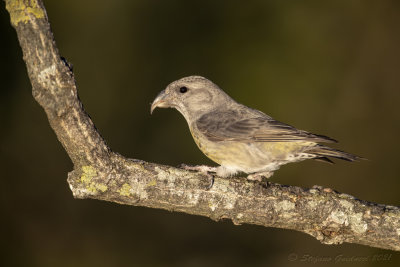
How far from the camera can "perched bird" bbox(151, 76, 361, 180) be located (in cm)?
519

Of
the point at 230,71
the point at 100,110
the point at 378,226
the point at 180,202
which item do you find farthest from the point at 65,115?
the point at 230,71

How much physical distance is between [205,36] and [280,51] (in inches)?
48.3

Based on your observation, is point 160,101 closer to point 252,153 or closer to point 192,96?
point 192,96

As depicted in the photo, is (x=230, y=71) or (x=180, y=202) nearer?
(x=180, y=202)

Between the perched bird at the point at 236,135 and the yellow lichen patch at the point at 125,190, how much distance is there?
92cm

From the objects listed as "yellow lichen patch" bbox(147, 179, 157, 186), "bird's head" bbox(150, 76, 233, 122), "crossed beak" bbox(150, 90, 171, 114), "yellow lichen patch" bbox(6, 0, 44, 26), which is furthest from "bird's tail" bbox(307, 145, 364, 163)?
"yellow lichen patch" bbox(6, 0, 44, 26)

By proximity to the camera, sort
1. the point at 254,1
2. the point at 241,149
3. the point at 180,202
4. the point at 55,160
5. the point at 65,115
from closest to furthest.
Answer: the point at 65,115 < the point at 180,202 < the point at 241,149 < the point at 55,160 < the point at 254,1

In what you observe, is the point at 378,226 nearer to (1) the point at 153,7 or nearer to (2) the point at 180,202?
(2) the point at 180,202

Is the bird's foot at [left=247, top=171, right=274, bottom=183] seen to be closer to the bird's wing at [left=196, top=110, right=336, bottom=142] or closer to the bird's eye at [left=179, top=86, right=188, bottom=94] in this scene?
the bird's wing at [left=196, top=110, right=336, bottom=142]

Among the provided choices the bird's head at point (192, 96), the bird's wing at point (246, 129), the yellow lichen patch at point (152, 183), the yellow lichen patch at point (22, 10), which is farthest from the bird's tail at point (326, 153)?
the yellow lichen patch at point (22, 10)

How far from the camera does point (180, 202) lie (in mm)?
4496

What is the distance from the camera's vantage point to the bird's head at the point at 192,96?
19.9 ft

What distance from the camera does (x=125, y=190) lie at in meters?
4.35

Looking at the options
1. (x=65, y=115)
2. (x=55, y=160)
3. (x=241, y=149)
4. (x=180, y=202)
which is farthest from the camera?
(x=55, y=160)
